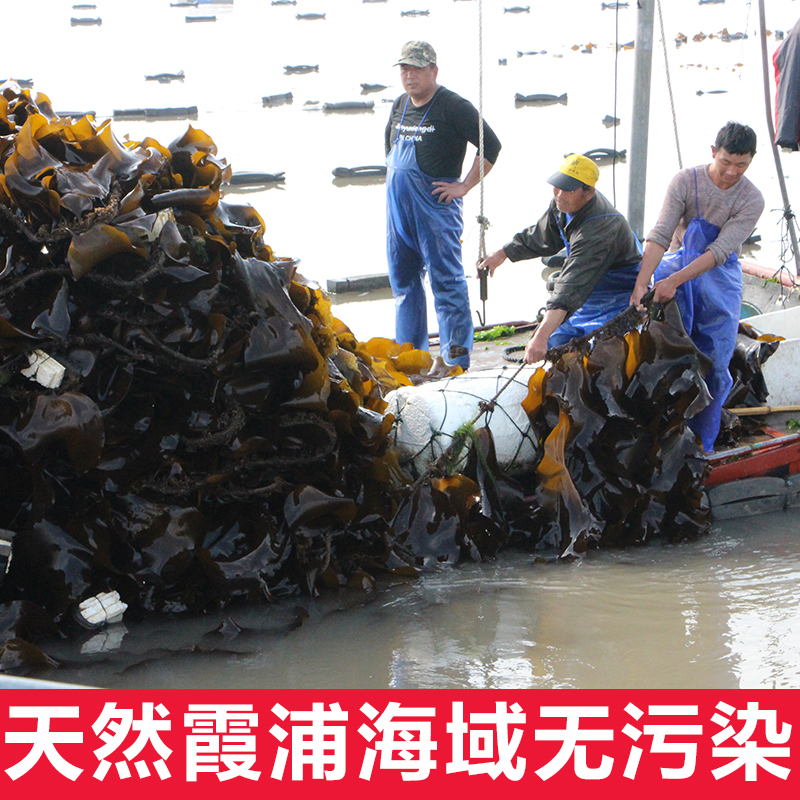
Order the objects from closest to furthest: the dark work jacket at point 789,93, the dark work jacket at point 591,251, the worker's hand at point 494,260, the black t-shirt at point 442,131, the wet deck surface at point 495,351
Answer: the dark work jacket at point 591,251, the worker's hand at point 494,260, the black t-shirt at point 442,131, the wet deck surface at point 495,351, the dark work jacket at point 789,93

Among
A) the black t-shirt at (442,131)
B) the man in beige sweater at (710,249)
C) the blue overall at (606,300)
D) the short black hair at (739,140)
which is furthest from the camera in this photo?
the black t-shirt at (442,131)

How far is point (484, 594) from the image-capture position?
3.68m

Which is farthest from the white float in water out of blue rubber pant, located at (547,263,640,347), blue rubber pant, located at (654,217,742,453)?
blue rubber pant, located at (654,217,742,453)

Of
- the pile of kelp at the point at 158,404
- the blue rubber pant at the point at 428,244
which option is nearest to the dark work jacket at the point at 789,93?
the blue rubber pant at the point at 428,244

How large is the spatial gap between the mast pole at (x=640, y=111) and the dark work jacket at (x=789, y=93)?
35.0 inches

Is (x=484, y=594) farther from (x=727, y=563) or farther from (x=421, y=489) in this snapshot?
(x=727, y=563)

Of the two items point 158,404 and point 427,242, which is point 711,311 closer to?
point 427,242

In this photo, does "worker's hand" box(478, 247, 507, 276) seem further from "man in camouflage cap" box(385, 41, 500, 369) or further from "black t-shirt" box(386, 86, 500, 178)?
"black t-shirt" box(386, 86, 500, 178)

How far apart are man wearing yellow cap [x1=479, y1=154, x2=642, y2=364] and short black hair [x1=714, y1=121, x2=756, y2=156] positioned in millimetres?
567

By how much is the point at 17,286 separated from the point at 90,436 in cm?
62

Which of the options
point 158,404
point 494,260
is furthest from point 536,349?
point 158,404

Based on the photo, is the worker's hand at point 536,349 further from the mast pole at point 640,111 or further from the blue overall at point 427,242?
the mast pole at point 640,111

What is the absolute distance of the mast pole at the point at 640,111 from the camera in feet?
20.0

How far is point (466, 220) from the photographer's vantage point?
11.9 metres
